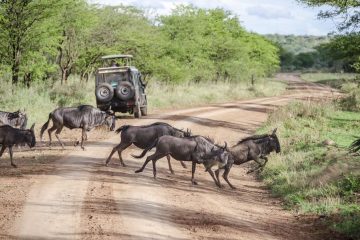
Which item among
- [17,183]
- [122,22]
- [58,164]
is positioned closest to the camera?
[17,183]

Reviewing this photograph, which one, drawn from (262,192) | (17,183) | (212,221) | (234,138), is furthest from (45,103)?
(212,221)

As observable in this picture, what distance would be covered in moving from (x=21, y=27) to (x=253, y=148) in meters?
15.4

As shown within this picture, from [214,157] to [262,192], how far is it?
1533 mm

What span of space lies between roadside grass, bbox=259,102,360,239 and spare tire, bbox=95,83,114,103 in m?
6.88

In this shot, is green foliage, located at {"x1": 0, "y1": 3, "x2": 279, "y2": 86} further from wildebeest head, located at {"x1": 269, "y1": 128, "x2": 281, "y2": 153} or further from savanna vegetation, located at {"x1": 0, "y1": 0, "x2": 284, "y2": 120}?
wildebeest head, located at {"x1": 269, "y1": 128, "x2": 281, "y2": 153}

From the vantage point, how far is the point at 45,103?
24.5m

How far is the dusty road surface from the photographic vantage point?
8531 mm

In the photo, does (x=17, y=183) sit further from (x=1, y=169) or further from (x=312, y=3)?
(x=312, y=3)

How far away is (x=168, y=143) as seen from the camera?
41.2 ft

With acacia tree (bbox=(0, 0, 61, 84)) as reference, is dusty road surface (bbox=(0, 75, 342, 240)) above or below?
below

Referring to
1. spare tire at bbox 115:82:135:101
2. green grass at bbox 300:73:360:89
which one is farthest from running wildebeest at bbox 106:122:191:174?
green grass at bbox 300:73:360:89

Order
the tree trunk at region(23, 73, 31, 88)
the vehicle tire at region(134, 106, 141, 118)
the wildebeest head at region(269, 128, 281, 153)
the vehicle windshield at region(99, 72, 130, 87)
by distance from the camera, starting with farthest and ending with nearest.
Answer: the tree trunk at region(23, 73, 31, 88), the vehicle tire at region(134, 106, 141, 118), the vehicle windshield at region(99, 72, 130, 87), the wildebeest head at region(269, 128, 281, 153)

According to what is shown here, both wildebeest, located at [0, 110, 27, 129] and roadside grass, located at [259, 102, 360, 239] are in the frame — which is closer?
roadside grass, located at [259, 102, 360, 239]

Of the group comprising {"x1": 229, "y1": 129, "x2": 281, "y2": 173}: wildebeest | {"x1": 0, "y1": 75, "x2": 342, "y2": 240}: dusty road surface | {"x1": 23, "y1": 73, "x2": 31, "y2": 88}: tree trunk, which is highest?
{"x1": 23, "y1": 73, "x2": 31, "y2": 88}: tree trunk
